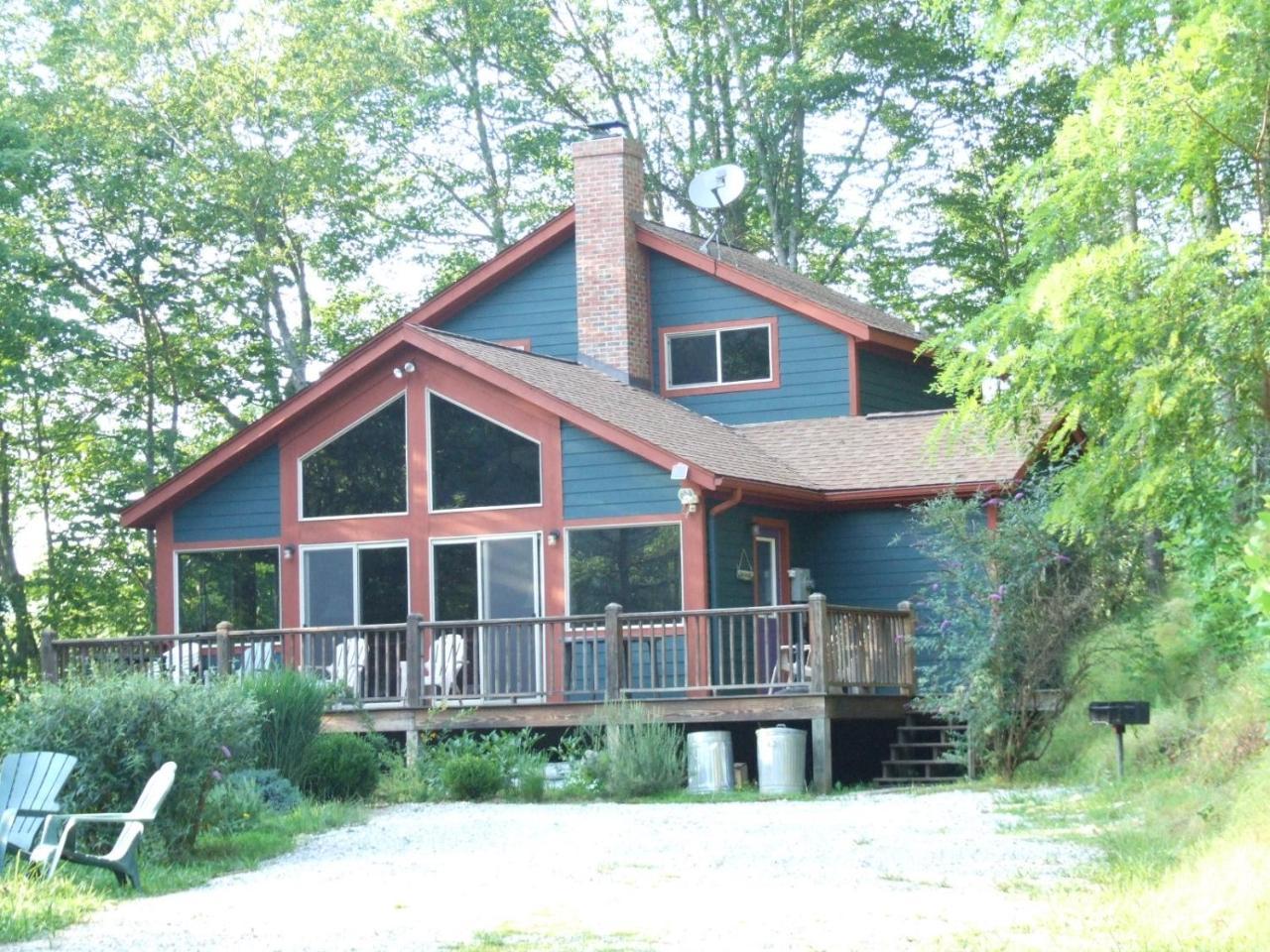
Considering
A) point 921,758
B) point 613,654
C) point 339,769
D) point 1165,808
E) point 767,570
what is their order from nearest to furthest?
point 1165,808 < point 339,769 < point 613,654 < point 921,758 < point 767,570

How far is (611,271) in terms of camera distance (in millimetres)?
22969

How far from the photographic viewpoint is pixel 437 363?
19578 mm

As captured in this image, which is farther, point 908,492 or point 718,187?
point 718,187

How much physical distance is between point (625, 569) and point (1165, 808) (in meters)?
8.64

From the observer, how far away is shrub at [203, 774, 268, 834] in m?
12.8

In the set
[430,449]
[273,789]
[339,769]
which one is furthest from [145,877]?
[430,449]

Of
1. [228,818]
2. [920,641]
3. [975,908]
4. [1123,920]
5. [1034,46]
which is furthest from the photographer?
[920,641]

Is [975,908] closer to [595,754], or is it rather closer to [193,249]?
[595,754]

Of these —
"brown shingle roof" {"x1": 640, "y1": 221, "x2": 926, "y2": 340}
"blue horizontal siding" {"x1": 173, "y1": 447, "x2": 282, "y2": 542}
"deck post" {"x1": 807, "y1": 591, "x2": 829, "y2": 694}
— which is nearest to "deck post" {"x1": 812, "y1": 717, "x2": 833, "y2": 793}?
"deck post" {"x1": 807, "y1": 591, "x2": 829, "y2": 694}

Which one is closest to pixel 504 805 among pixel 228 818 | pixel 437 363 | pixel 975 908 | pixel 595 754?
pixel 595 754

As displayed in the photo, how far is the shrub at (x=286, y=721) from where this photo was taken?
50.3ft

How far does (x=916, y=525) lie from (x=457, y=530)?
5.26 meters

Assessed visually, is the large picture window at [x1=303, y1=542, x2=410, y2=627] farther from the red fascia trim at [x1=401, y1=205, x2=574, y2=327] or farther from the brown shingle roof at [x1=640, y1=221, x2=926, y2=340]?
the brown shingle roof at [x1=640, y1=221, x2=926, y2=340]

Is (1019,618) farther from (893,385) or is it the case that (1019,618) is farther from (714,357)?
(893,385)
